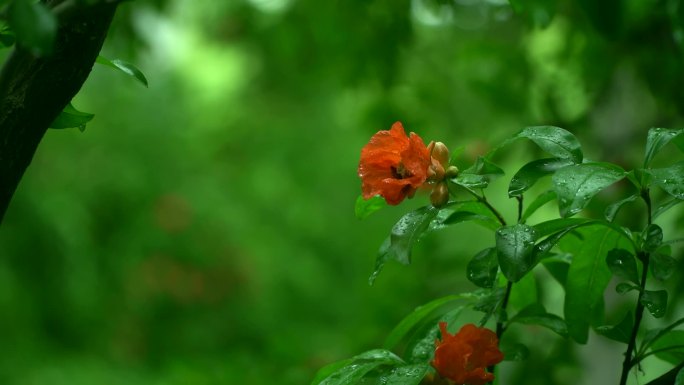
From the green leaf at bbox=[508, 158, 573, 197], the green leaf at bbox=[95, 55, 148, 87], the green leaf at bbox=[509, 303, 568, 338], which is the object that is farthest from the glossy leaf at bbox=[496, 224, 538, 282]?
the green leaf at bbox=[95, 55, 148, 87]

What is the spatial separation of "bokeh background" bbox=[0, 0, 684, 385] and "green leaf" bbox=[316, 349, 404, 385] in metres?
0.65

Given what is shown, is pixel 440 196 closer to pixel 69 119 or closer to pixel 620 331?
pixel 620 331

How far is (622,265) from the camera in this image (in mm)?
751

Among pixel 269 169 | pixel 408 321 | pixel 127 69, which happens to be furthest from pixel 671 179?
pixel 269 169

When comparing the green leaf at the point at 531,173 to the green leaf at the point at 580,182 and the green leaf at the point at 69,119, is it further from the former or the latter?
the green leaf at the point at 69,119

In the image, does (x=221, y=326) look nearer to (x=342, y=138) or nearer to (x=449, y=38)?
(x=342, y=138)

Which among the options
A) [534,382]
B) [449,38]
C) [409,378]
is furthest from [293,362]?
[449,38]

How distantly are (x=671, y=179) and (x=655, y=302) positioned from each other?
0.37 feet

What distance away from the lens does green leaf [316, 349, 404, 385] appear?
734 millimetres

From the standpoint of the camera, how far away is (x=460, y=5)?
2.26m

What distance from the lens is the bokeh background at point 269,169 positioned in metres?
2.02

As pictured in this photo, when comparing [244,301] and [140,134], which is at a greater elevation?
[140,134]

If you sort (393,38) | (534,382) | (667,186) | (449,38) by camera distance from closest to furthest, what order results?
1. (667,186)
2. (534,382)
3. (393,38)
4. (449,38)

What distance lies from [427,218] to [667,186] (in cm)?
18
